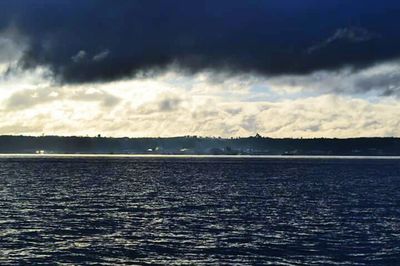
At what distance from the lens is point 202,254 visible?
54.7 meters

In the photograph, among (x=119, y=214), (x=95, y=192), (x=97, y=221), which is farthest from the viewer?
(x=95, y=192)

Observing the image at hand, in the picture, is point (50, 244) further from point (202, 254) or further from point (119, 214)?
point (119, 214)

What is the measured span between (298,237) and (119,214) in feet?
106

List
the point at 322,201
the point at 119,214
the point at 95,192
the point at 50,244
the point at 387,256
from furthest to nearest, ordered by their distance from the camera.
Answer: the point at 95,192, the point at 322,201, the point at 119,214, the point at 50,244, the point at 387,256

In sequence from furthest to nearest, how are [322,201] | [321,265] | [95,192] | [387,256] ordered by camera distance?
[95,192], [322,201], [387,256], [321,265]

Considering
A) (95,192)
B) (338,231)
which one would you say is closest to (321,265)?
(338,231)

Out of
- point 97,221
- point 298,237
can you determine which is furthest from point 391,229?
point 97,221

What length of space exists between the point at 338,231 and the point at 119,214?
33822 mm

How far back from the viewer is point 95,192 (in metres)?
130

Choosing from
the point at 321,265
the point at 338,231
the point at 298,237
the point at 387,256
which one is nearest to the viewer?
the point at 321,265

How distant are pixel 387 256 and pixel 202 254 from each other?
17.7m

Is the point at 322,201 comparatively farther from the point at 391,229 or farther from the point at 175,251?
the point at 175,251

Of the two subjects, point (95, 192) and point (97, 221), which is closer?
point (97, 221)

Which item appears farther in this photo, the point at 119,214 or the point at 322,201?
the point at 322,201
